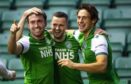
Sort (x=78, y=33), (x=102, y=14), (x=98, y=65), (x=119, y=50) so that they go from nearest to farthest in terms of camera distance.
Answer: (x=98, y=65) → (x=78, y=33) → (x=119, y=50) → (x=102, y=14)

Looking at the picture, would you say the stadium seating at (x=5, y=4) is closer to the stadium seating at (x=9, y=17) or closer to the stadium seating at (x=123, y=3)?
the stadium seating at (x=9, y=17)

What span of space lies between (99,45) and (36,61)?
1.69 feet

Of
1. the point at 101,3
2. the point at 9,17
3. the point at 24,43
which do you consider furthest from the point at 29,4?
the point at 24,43

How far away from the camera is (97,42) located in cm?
372

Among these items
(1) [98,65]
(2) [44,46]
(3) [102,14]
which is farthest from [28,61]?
(3) [102,14]

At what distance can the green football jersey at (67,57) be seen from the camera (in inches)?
150

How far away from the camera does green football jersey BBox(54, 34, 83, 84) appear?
380 cm

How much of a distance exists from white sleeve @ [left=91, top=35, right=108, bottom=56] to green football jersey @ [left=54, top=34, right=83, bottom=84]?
7.5 inches

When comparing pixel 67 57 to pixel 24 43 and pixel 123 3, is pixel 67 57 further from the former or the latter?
pixel 123 3

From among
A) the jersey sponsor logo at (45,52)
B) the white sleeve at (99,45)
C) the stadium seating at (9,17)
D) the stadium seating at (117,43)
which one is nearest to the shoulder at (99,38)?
the white sleeve at (99,45)

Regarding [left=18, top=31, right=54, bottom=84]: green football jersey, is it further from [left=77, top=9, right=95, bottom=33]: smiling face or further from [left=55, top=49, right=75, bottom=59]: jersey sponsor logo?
[left=77, top=9, right=95, bottom=33]: smiling face

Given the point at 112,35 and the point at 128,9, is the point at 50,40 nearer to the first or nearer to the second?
the point at 112,35

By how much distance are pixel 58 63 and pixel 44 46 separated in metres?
0.18

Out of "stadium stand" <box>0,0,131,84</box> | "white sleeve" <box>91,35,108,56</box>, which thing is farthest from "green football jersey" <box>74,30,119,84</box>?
"stadium stand" <box>0,0,131,84</box>
